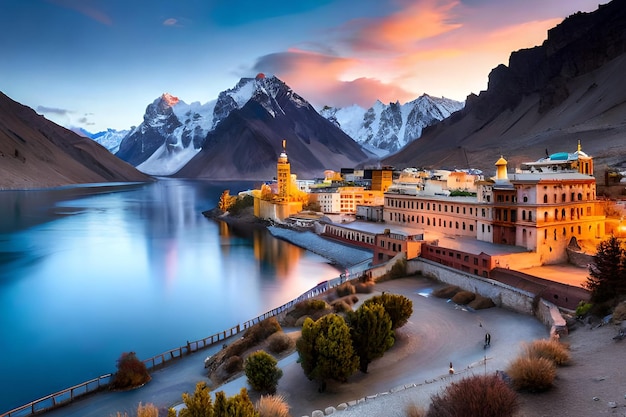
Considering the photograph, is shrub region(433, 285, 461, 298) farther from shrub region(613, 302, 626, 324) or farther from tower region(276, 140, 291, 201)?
tower region(276, 140, 291, 201)

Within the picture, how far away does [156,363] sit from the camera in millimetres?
18562

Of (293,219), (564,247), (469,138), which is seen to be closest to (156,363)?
(564,247)

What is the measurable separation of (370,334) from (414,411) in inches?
216

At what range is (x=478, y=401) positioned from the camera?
25.6 ft

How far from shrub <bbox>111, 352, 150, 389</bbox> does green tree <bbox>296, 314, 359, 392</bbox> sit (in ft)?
20.1

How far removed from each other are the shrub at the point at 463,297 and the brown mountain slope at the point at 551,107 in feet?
120

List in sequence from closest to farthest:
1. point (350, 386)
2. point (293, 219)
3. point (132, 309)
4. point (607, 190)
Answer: point (350, 386) < point (132, 309) < point (607, 190) < point (293, 219)

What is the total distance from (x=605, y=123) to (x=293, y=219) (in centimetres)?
4895

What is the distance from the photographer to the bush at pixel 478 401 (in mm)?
7758

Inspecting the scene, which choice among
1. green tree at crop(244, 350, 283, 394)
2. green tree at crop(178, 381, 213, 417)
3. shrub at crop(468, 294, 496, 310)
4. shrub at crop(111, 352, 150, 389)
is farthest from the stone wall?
shrub at crop(111, 352, 150, 389)

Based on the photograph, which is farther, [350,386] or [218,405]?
[350,386]

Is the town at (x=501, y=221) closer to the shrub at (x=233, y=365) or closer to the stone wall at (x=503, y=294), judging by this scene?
the stone wall at (x=503, y=294)

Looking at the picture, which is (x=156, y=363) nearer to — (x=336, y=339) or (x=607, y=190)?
(x=336, y=339)

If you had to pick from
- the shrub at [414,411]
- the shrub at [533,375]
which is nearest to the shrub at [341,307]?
the shrub at [533,375]
